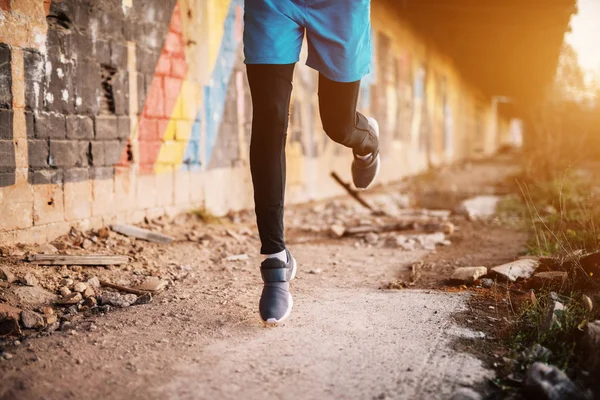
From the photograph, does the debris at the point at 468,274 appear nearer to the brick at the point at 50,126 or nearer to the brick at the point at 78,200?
the brick at the point at 78,200

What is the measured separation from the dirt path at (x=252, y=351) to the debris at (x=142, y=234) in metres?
1.06

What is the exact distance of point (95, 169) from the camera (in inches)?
144

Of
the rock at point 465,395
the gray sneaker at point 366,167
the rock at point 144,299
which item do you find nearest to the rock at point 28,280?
the rock at point 144,299

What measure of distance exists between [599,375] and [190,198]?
3661 mm

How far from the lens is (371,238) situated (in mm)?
4414

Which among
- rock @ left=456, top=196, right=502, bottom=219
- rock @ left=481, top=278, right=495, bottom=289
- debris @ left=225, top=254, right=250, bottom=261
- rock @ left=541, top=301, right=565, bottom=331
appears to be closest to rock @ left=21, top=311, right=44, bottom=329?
debris @ left=225, top=254, right=250, bottom=261

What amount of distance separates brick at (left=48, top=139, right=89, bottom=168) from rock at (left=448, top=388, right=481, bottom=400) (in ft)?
9.03

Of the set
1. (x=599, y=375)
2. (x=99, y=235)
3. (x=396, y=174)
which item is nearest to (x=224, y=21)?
(x=99, y=235)

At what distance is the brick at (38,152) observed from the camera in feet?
10.3

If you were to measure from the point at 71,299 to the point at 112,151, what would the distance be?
160 cm

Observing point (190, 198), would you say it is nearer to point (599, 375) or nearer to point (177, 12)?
point (177, 12)

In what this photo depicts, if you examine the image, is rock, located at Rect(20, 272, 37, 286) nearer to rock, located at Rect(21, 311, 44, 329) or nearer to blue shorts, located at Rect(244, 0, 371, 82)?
rock, located at Rect(21, 311, 44, 329)

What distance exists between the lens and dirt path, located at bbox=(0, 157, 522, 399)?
1.57 meters

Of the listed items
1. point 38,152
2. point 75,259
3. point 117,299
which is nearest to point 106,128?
point 38,152
